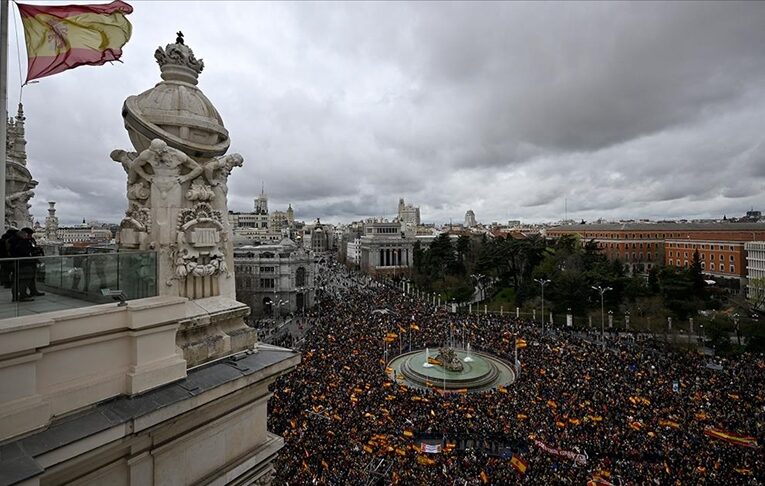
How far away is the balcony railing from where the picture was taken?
336cm

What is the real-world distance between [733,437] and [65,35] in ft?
68.9

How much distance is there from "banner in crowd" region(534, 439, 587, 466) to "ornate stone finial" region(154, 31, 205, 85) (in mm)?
14750

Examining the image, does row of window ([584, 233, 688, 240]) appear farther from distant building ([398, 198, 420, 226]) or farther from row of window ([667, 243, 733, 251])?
distant building ([398, 198, 420, 226])

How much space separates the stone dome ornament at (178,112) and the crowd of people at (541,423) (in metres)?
10.2

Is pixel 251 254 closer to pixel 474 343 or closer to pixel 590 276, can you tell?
pixel 474 343

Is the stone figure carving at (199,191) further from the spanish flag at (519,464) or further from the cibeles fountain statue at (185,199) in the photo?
the spanish flag at (519,464)

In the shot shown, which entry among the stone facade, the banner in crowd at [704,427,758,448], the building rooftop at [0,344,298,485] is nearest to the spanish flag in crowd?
the building rooftop at [0,344,298,485]

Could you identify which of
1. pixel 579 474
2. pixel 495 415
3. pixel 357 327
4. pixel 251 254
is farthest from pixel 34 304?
pixel 251 254

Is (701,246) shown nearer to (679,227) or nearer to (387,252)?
(679,227)

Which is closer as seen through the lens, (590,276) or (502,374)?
(502,374)

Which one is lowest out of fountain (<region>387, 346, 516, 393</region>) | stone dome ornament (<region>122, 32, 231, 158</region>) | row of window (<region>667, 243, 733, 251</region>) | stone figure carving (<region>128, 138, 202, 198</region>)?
fountain (<region>387, 346, 516, 393</region>)

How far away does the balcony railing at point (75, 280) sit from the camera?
3363 mm

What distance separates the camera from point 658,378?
758 inches

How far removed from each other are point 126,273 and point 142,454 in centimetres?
166
